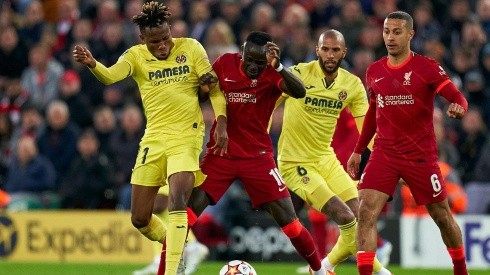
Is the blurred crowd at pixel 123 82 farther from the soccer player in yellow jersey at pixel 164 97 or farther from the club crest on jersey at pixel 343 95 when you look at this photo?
the soccer player in yellow jersey at pixel 164 97

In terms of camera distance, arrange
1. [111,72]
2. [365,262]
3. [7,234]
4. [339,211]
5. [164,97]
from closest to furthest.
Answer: [365,262] < [111,72] < [164,97] < [339,211] < [7,234]

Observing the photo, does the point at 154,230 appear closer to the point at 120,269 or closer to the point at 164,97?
the point at 164,97

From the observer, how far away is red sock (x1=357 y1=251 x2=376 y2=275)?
12820 mm

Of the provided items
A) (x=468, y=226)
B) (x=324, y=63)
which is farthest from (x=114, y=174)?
(x=324, y=63)

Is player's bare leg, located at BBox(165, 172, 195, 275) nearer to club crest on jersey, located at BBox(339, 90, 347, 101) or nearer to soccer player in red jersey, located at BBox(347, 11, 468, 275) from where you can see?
soccer player in red jersey, located at BBox(347, 11, 468, 275)

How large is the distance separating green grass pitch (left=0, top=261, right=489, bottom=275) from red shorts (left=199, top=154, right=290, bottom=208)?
11.0 ft

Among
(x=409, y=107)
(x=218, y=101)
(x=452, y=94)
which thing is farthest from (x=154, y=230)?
(x=452, y=94)

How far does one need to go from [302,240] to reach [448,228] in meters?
1.63

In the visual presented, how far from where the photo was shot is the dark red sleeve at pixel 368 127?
44.0ft

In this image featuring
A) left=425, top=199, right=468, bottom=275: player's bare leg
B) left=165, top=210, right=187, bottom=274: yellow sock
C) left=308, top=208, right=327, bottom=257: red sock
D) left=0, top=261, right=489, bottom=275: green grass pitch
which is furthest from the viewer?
left=308, top=208, right=327, bottom=257: red sock

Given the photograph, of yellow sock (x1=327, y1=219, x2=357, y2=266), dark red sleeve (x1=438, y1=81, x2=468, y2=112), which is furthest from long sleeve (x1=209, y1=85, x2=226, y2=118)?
dark red sleeve (x1=438, y1=81, x2=468, y2=112)

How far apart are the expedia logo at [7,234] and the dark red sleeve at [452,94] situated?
9498mm

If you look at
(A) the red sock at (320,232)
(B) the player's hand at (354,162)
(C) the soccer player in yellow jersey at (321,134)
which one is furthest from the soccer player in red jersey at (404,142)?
(A) the red sock at (320,232)

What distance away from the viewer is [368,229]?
12.9 m
